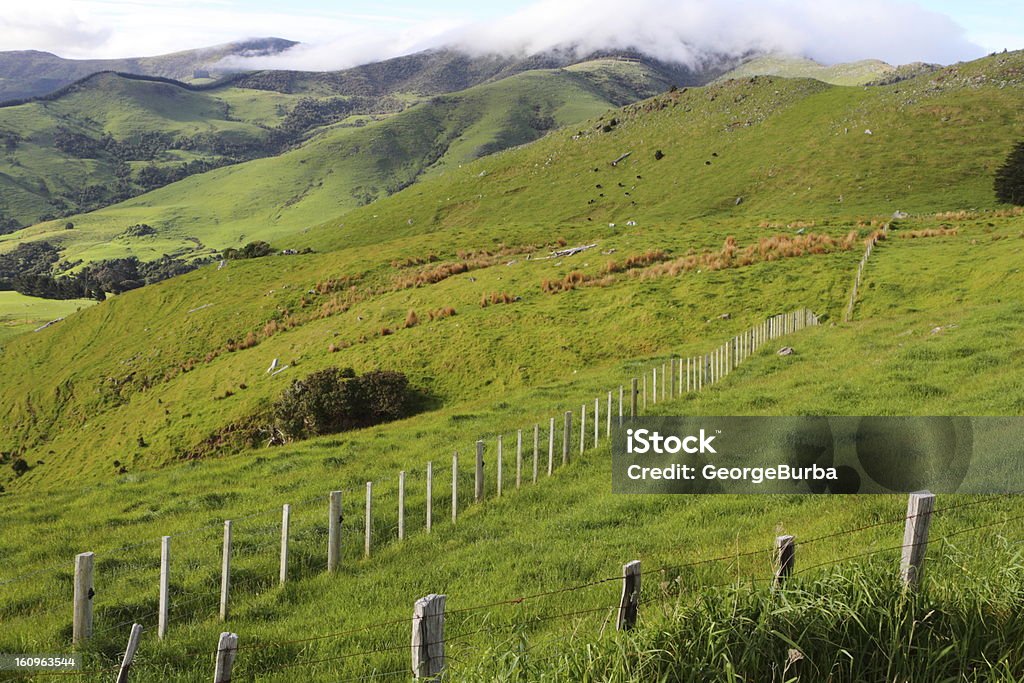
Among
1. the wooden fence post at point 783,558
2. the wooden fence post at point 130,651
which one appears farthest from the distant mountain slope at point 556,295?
the wooden fence post at point 130,651

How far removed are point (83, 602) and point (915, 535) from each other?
10349 mm

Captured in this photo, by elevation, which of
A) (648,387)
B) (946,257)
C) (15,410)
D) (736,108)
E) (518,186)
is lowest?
(15,410)

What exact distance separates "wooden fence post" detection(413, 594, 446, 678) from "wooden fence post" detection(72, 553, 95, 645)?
601 centimetres

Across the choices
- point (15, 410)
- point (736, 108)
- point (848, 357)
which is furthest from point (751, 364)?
point (736, 108)

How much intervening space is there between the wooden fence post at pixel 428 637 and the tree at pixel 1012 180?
91808 mm

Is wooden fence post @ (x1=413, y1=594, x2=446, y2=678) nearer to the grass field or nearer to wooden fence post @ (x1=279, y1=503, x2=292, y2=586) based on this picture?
wooden fence post @ (x1=279, y1=503, x2=292, y2=586)

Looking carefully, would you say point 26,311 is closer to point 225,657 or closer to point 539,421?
point 539,421

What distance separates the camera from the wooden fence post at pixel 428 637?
6.30 m

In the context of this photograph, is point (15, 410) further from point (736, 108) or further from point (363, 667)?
point (736, 108)

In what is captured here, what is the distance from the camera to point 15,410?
56.0 metres

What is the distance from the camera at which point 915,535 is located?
7.37 metres

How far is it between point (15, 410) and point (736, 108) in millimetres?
128942

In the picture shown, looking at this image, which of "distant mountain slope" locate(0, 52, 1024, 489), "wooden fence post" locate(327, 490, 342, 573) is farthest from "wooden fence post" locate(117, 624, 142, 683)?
"distant mountain slope" locate(0, 52, 1024, 489)

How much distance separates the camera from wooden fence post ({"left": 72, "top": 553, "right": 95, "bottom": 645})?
994cm
